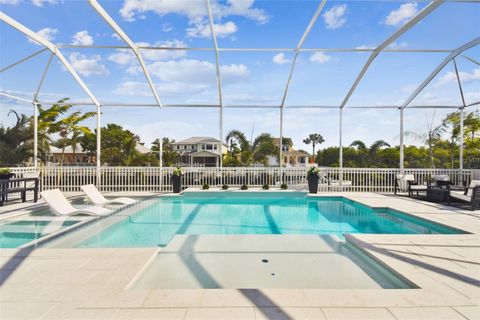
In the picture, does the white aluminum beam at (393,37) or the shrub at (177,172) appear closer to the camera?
the white aluminum beam at (393,37)

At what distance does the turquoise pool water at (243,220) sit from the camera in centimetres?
580

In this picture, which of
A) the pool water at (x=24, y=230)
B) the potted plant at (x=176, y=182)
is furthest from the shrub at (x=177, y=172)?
the pool water at (x=24, y=230)

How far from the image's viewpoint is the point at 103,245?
199 inches

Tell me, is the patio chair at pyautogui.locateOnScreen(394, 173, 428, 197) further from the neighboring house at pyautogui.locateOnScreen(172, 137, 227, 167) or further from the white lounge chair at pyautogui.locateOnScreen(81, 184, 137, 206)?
the neighboring house at pyautogui.locateOnScreen(172, 137, 227, 167)

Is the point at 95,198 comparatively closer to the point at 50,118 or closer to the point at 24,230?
the point at 24,230

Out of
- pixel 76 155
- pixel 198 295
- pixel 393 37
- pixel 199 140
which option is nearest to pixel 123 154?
pixel 76 155

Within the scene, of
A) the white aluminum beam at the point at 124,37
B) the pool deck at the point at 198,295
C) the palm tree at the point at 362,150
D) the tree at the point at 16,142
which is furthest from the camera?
the palm tree at the point at 362,150

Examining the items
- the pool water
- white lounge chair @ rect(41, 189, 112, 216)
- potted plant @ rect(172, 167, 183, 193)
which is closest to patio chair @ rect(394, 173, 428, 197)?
potted plant @ rect(172, 167, 183, 193)

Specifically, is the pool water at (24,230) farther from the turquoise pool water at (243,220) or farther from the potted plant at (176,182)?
the potted plant at (176,182)

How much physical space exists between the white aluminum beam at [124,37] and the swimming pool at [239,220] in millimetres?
4029

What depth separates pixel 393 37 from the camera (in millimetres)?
7852

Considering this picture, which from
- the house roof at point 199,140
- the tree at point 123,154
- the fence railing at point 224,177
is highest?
the house roof at point 199,140

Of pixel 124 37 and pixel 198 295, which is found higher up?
pixel 124 37

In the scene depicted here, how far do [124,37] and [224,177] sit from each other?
6.39 metres
